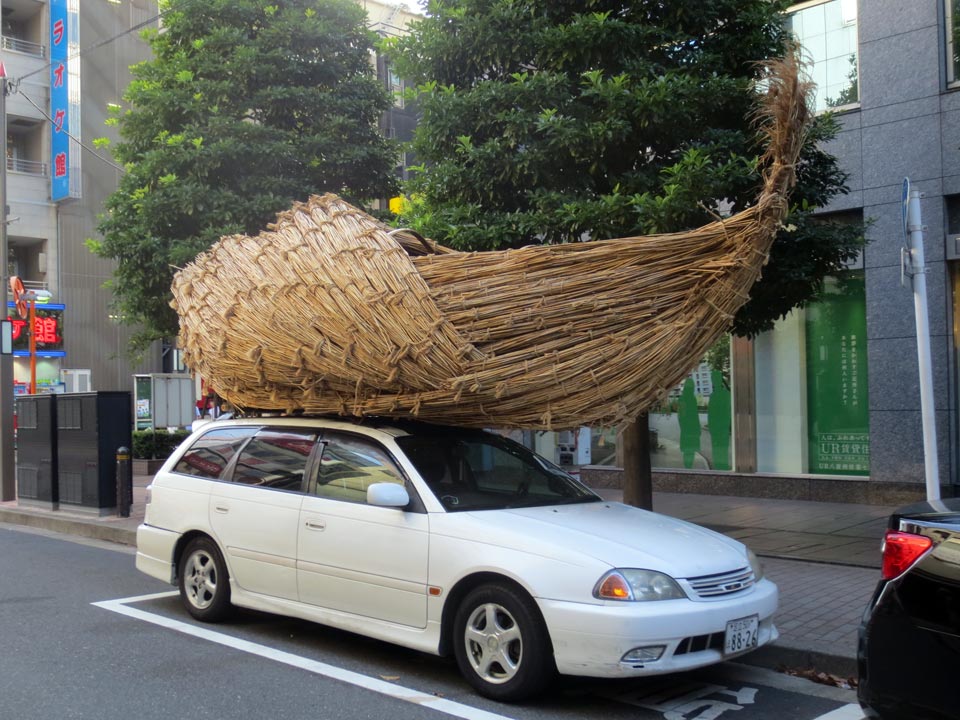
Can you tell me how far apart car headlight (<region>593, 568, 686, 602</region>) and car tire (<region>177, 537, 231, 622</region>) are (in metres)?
3.06

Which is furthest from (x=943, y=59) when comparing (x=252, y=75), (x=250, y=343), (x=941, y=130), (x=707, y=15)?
(x=250, y=343)

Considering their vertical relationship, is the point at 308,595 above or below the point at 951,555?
below

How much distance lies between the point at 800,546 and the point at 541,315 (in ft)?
16.9

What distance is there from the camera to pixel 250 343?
6297mm

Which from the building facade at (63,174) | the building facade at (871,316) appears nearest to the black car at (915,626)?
the building facade at (871,316)

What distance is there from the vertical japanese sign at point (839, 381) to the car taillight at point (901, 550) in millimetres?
8960

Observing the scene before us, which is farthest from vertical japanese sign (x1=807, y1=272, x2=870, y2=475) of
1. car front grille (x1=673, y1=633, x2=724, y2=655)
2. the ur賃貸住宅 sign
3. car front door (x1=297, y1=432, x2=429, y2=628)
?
the ur賃貸住宅 sign

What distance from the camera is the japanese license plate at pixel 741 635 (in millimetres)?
4883

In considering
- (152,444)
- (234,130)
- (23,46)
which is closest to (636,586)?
(234,130)

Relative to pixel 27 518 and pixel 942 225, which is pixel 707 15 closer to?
pixel 942 225

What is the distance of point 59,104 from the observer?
3077 cm

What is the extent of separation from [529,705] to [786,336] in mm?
9516

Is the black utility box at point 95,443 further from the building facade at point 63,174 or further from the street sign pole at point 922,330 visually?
the building facade at point 63,174

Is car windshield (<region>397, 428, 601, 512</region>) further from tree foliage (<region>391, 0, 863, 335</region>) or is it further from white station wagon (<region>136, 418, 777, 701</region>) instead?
tree foliage (<region>391, 0, 863, 335</region>)
